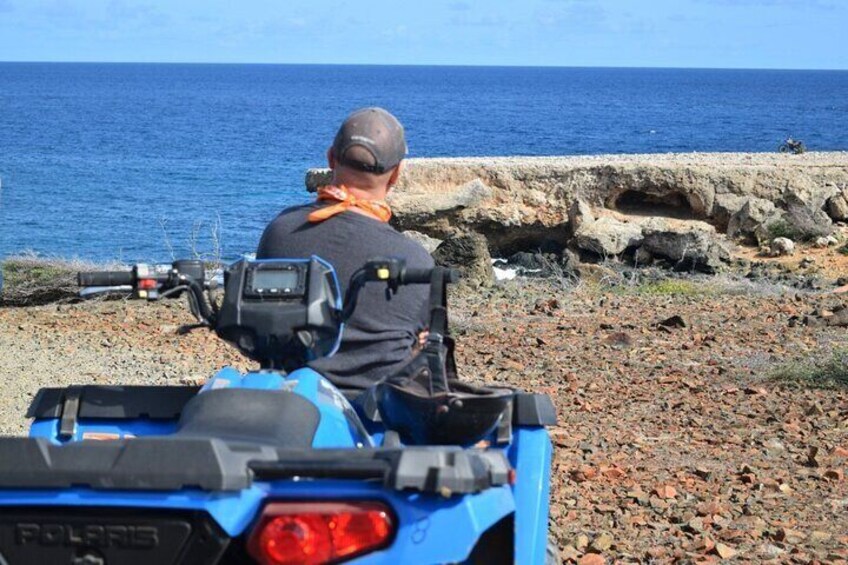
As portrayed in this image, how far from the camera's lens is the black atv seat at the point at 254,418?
2.99m

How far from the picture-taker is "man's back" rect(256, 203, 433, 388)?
4176 millimetres

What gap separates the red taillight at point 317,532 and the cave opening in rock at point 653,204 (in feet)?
64.5

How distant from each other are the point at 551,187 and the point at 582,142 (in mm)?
54636

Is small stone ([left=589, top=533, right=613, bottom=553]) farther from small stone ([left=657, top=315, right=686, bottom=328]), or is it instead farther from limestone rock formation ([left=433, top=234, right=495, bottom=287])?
limestone rock formation ([left=433, top=234, right=495, bottom=287])

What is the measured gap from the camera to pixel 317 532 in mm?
2713

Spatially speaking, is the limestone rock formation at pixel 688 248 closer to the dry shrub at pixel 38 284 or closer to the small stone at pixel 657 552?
the dry shrub at pixel 38 284

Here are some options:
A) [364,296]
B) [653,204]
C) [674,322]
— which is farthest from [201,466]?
[653,204]

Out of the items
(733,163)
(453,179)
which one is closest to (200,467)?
(453,179)

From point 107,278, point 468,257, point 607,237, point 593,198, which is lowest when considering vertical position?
point 607,237

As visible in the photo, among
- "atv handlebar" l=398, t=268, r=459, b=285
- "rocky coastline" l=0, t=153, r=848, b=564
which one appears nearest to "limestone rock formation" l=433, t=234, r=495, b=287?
"rocky coastline" l=0, t=153, r=848, b=564

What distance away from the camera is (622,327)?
1087 centimetres

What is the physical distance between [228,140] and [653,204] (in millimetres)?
51764

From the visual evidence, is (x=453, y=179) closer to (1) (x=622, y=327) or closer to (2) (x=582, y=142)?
(1) (x=622, y=327)

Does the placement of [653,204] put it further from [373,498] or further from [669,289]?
[373,498]
